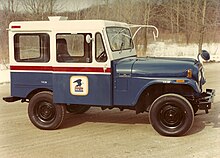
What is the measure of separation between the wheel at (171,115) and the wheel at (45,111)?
154cm

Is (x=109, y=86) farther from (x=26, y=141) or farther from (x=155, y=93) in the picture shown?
(x=26, y=141)

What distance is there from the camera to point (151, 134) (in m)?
5.26

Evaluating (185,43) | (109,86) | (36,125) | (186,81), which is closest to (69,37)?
(109,86)

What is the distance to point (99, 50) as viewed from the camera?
536 cm

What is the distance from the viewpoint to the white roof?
5348 mm

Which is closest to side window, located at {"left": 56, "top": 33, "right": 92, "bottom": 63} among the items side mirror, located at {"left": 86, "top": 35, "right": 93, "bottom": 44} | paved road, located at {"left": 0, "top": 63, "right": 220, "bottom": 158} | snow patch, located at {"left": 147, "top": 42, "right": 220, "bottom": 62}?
side mirror, located at {"left": 86, "top": 35, "right": 93, "bottom": 44}

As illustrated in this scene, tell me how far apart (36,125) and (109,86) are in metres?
1.45

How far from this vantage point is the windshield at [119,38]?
5.55 meters

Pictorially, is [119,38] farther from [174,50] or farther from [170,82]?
[174,50]

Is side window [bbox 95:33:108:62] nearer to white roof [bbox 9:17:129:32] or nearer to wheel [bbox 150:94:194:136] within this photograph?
white roof [bbox 9:17:129:32]

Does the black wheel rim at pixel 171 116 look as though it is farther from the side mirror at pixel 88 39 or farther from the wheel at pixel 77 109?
the wheel at pixel 77 109

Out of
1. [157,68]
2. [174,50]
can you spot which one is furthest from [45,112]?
[174,50]

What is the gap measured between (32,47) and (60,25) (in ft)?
2.00

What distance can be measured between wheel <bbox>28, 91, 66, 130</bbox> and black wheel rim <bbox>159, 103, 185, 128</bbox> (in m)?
1.64
